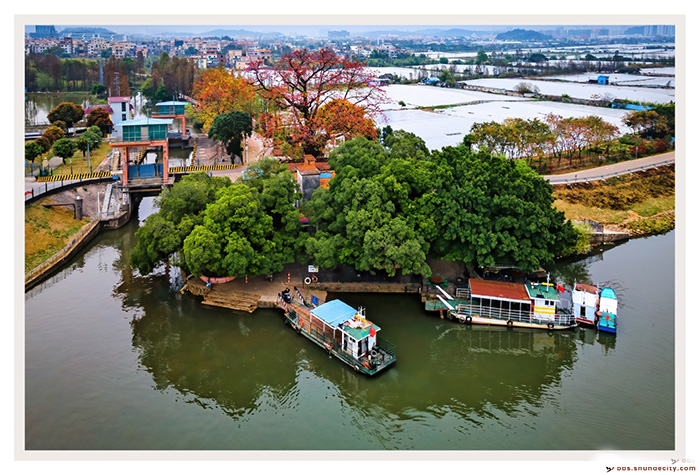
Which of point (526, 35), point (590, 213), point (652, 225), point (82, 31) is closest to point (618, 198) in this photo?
point (590, 213)

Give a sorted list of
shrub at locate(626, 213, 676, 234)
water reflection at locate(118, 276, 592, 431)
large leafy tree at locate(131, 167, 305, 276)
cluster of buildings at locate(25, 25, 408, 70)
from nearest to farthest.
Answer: water reflection at locate(118, 276, 592, 431), large leafy tree at locate(131, 167, 305, 276), shrub at locate(626, 213, 676, 234), cluster of buildings at locate(25, 25, 408, 70)

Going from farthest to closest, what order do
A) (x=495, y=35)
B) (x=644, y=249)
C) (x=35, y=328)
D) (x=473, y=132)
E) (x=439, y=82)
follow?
(x=495, y=35)
(x=439, y=82)
(x=473, y=132)
(x=644, y=249)
(x=35, y=328)

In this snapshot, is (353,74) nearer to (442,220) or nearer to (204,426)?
(442,220)

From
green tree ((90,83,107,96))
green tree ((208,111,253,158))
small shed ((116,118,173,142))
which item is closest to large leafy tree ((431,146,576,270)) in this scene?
small shed ((116,118,173,142))

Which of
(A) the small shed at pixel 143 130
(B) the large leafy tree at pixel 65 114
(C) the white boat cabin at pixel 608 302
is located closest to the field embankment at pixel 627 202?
(C) the white boat cabin at pixel 608 302

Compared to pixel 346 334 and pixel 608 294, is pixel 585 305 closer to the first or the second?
pixel 608 294

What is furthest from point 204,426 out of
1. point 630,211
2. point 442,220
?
point 630,211

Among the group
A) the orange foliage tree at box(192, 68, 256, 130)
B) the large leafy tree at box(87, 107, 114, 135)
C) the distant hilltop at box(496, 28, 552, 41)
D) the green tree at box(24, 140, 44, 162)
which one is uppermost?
the distant hilltop at box(496, 28, 552, 41)

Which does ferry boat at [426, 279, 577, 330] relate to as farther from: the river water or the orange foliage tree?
the orange foliage tree
